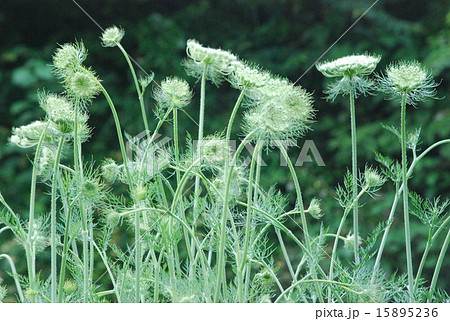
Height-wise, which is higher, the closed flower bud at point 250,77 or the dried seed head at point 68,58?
→ the dried seed head at point 68,58

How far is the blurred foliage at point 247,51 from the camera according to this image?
4.68 feet

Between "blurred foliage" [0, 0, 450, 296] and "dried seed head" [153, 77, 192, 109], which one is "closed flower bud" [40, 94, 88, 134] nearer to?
"dried seed head" [153, 77, 192, 109]

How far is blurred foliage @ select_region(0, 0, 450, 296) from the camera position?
1426 mm

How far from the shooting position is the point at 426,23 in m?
1.52

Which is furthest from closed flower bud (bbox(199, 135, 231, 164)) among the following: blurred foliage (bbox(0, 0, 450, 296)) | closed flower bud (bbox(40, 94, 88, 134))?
blurred foliage (bbox(0, 0, 450, 296))

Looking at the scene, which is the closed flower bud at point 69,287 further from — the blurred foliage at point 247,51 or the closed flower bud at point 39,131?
the blurred foliage at point 247,51

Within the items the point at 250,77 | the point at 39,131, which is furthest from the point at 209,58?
the point at 39,131

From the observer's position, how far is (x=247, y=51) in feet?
4.99

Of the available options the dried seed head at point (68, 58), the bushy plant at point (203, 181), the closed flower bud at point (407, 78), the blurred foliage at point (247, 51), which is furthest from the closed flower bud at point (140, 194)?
the blurred foliage at point (247, 51)

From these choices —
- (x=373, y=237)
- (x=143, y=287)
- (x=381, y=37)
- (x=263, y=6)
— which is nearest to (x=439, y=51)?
(x=381, y=37)

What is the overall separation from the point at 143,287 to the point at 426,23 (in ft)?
4.04

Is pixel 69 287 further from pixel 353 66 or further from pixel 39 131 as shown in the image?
pixel 353 66

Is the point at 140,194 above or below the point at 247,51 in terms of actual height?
below
